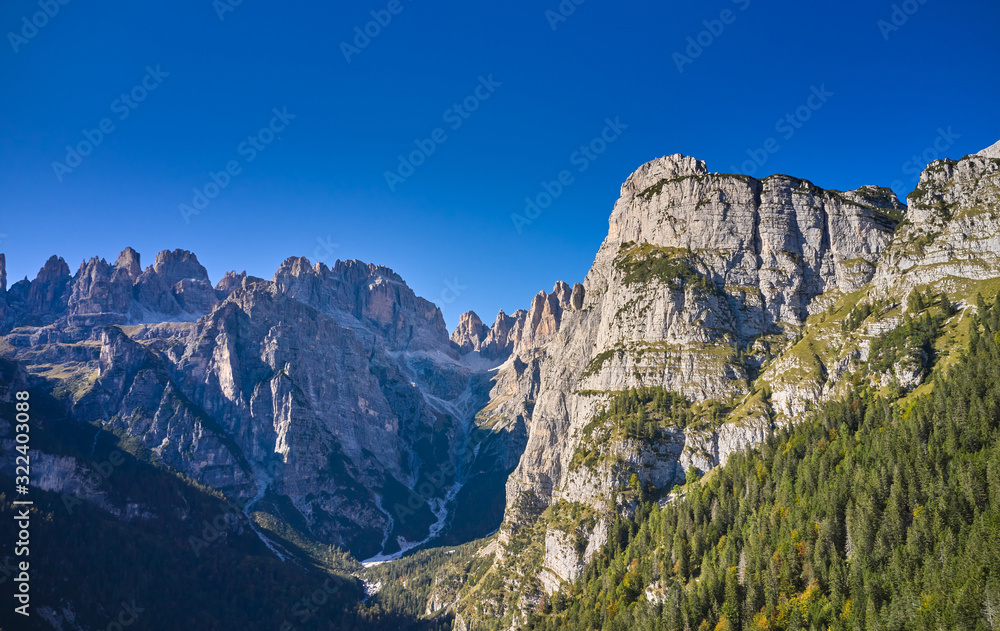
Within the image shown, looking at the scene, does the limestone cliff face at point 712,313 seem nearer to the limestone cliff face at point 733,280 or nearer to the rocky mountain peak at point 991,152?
the limestone cliff face at point 733,280

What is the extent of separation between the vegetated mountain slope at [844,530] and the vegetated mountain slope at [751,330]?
10.6 metres

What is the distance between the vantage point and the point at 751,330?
174 m

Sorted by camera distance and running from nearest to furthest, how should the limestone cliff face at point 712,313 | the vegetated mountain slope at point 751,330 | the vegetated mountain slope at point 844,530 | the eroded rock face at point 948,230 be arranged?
the vegetated mountain slope at point 844,530, the vegetated mountain slope at point 751,330, the eroded rock face at point 948,230, the limestone cliff face at point 712,313

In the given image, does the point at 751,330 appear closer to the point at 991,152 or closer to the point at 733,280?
the point at 733,280

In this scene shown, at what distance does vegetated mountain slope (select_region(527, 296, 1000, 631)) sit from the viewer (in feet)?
269

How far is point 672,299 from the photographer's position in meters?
182

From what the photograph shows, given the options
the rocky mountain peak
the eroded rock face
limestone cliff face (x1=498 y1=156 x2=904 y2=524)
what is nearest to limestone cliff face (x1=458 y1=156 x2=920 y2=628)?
limestone cliff face (x1=498 y1=156 x2=904 y2=524)

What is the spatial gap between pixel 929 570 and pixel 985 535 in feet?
30.6

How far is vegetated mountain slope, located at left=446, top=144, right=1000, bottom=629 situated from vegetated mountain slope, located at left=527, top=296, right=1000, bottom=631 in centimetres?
1057

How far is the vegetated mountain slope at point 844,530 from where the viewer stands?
8212 cm

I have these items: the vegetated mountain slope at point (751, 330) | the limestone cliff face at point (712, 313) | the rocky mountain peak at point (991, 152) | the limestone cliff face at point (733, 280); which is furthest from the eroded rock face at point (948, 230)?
the limestone cliff face at point (733, 280)

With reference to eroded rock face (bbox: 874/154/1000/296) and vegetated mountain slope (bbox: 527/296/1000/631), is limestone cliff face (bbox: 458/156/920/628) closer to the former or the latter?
eroded rock face (bbox: 874/154/1000/296)

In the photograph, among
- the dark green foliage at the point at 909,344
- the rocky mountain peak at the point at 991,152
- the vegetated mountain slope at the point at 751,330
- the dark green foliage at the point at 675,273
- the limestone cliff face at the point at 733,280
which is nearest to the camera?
the dark green foliage at the point at 909,344

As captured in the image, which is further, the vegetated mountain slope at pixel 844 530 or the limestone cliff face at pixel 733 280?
the limestone cliff face at pixel 733 280
